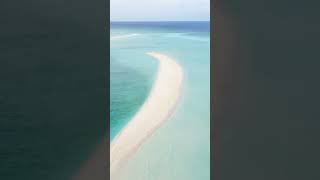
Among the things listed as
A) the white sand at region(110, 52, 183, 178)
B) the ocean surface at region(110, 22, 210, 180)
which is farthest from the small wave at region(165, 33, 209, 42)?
the white sand at region(110, 52, 183, 178)

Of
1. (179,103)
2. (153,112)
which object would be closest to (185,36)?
(179,103)

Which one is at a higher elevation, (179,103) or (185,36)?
(185,36)

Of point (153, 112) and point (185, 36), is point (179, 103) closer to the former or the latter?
point (153, 112)

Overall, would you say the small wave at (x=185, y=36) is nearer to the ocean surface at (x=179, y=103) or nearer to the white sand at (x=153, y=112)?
the ocean surface at (x=179, y=103)

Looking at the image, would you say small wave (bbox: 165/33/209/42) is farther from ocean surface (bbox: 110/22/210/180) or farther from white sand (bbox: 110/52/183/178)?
white sand (bbox: 110/52/183/178)

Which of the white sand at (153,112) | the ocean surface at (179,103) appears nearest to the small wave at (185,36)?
the ocean surface at (179,103)
